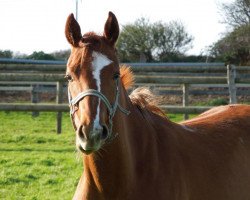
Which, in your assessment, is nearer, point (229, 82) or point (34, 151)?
point (34, 151)

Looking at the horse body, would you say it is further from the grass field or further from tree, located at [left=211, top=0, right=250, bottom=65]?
tree, located at [left=211, top=0, right=250, bottom=65]

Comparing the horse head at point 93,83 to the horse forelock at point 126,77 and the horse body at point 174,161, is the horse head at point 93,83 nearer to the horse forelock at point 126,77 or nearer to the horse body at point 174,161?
the horse body at point 174,161

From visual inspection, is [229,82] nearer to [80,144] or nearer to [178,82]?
[178,82]

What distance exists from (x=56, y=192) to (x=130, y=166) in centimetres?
309

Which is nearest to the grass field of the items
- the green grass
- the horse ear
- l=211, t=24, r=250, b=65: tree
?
the green grass

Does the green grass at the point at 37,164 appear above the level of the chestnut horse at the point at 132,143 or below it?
below

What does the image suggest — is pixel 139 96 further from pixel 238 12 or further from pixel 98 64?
pixel 238 12

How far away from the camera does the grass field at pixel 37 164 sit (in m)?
5.90

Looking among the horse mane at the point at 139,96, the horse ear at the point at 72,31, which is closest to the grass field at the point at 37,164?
the horse mane at the point at 139,96

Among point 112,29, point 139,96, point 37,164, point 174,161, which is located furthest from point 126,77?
point 37,164

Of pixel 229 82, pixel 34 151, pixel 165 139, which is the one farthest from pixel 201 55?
pixel 165 139

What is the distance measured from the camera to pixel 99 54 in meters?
2.82

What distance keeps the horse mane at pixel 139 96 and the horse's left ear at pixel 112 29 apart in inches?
18.6

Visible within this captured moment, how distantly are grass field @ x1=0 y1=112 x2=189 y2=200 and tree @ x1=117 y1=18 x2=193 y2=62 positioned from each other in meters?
18.7
